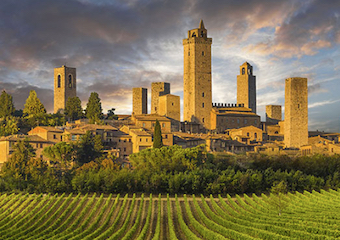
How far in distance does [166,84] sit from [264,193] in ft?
142

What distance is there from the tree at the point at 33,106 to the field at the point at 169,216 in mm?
26359

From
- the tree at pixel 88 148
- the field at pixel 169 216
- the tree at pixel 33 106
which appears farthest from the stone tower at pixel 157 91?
the field at pixel 169 216

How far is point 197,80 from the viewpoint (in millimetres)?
72688

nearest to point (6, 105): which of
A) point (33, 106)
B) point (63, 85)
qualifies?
point (33, 106)

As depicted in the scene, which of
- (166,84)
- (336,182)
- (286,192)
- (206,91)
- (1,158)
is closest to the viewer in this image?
(286,192)

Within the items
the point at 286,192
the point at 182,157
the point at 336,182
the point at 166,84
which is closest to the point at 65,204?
the point at 182,157

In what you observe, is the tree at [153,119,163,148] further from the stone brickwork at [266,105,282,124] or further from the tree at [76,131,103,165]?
the stone brickwork at [266,105,282,124]

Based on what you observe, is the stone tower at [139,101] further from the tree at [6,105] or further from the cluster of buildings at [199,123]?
the tree at [6,105]

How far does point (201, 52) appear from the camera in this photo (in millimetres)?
73438

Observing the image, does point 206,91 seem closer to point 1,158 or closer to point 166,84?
point 166,84

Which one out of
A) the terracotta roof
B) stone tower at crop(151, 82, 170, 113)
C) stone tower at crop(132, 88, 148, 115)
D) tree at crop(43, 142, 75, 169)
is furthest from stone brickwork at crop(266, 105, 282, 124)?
tree at crop(43, 142, 75, 169)

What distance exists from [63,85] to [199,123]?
24021 mm

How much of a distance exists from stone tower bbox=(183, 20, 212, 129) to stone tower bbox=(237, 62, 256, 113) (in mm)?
21098

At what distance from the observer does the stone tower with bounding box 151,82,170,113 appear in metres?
79.9
